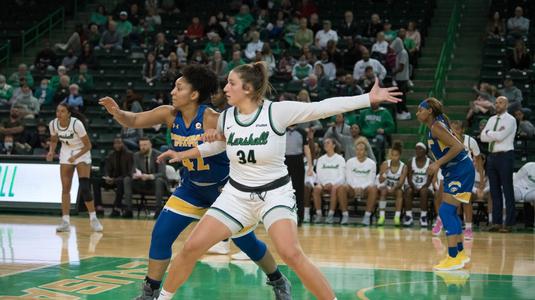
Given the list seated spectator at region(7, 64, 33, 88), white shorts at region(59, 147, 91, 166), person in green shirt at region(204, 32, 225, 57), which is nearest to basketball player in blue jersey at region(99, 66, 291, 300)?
white shorts at region(59, 147, 91, 166)

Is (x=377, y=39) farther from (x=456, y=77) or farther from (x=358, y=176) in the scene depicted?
(x=358, y=176)

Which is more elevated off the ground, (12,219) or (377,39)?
(377,39)

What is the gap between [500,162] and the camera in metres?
14.2

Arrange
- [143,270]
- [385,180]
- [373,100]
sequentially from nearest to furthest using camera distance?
[373,100]
[143,270]
[385,180]

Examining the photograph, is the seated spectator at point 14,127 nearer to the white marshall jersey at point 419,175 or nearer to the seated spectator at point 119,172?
the seated spectator at point 119,172

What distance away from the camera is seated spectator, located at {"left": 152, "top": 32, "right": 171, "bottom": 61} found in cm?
2044

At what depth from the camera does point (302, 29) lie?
66.3ft

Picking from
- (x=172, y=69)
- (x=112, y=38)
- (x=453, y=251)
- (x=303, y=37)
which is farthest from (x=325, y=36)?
(x=453, y=251)

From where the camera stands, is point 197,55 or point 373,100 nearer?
point 373,100

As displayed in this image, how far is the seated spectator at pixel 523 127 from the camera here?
52.5 feet

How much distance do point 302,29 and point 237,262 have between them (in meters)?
11.1

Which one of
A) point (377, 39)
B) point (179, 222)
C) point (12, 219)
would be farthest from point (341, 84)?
point (179, 222)

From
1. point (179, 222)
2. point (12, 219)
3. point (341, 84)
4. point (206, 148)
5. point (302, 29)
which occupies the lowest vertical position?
point (12, 219)

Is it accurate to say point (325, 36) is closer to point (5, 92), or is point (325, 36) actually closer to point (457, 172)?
point (5, 92)
